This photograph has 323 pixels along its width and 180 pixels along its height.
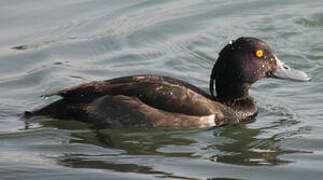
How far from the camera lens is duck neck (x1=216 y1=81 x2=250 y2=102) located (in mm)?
8664

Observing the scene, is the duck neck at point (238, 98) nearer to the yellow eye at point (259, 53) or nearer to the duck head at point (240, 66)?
the duck head at point (240, 66)

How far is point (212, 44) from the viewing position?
11164mm

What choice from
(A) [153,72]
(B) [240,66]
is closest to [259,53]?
(B) [240,66]

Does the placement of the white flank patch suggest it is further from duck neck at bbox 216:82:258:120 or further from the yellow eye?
the yellow eye

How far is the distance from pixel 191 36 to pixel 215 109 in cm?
318

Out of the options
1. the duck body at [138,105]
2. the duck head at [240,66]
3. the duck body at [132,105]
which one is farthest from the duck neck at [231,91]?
the duck body at [132,105]

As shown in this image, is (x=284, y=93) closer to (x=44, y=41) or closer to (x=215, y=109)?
(x=215, y=109)

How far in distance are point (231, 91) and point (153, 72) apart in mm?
1863

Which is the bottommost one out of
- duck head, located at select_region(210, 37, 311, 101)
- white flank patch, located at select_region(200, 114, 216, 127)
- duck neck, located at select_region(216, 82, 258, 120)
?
white flank patch, located at select_region(200, 114, 216, 127)

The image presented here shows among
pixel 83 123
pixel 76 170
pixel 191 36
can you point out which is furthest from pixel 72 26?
pixel 76 170

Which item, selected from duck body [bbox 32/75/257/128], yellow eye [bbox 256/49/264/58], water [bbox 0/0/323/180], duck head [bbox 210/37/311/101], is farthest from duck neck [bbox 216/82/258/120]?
duck body [bbox 32/75/257/128]

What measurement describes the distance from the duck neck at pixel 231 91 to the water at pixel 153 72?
374 millimetres

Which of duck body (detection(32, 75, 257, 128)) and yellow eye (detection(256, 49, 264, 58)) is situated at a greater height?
yellow eye (detection(256, 49, 264, 58))

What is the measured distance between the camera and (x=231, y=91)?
870 centimetres
